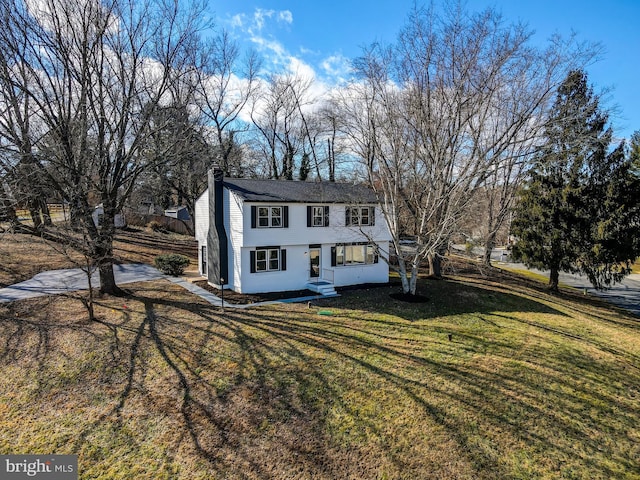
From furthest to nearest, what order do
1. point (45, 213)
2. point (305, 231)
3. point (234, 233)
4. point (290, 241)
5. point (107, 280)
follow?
point (305, 231)
point (290, 241)
point (45, 213)
point (234, 233)
point (107, 280)

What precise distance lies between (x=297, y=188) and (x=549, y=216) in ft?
49.2

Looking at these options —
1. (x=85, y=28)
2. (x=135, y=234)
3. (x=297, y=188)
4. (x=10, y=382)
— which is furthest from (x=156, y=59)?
(x=135, y=234)

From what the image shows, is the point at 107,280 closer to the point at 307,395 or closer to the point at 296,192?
the point at 296,192

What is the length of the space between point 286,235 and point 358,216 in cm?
399

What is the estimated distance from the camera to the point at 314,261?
1780 centimetres

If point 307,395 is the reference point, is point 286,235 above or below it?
above

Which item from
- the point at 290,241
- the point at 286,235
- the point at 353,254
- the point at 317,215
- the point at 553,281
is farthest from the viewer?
the point at 553,281

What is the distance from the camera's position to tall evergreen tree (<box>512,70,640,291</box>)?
18.4 meters

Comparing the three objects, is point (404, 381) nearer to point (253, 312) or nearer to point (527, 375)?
point (527, 375)

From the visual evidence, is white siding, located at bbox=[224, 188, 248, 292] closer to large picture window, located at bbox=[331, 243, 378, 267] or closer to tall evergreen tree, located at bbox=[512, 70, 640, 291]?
large picture window, located at bbox=[331, 243, 378, 267]

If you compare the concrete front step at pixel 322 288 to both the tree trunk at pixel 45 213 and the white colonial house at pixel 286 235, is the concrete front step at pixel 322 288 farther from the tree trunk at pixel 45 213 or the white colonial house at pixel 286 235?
the tree trunk at pixel 45 213

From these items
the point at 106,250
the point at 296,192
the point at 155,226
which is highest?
the point at 296,192

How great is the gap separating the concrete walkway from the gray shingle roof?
184 inches

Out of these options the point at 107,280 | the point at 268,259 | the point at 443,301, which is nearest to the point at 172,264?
the point at 107,280
